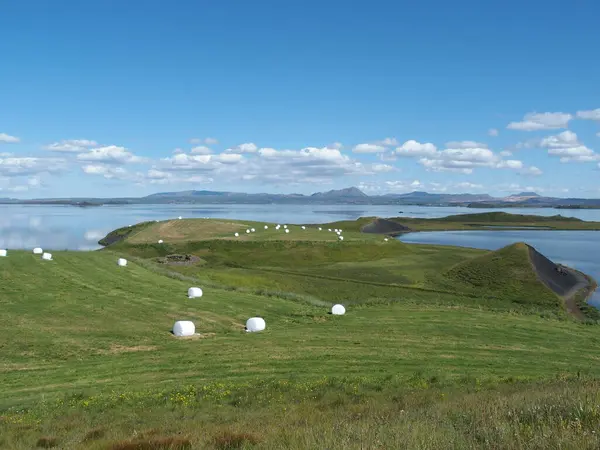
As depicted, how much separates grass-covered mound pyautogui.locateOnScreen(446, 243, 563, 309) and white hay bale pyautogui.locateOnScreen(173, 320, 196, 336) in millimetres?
44194

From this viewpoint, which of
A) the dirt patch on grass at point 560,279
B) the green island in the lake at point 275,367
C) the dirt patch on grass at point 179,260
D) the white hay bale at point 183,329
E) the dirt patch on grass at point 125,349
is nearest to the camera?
the green island in the lake at point 275,367

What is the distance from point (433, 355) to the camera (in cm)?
2536

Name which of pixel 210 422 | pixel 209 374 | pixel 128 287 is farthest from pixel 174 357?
pixel 128 287

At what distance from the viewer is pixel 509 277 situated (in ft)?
221

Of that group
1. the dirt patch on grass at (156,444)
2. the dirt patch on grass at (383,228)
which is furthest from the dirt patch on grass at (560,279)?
the dirt patch on grass at (383,228)

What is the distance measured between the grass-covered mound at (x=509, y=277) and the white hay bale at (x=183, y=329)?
145 ft

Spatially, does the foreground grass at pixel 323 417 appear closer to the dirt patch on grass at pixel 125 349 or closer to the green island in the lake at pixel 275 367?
the green island in the lake at pixel 275 367

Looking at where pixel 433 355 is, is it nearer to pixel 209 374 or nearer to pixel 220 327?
pixel 209 374

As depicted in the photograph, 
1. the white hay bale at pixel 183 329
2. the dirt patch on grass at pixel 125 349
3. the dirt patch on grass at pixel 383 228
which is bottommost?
the dirt patch on grass at pixel 125 349

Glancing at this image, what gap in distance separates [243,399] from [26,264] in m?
34.0

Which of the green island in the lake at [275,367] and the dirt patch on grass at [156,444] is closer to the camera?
the dirt patch on grass at [156,444]

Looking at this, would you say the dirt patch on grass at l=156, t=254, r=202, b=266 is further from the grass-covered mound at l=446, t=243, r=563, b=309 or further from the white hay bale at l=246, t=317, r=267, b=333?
the white hay bale at l=246, t=317, r=267, b=333

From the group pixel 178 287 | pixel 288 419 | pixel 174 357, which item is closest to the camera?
pixel 288 419

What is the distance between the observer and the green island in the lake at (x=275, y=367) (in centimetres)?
1025
